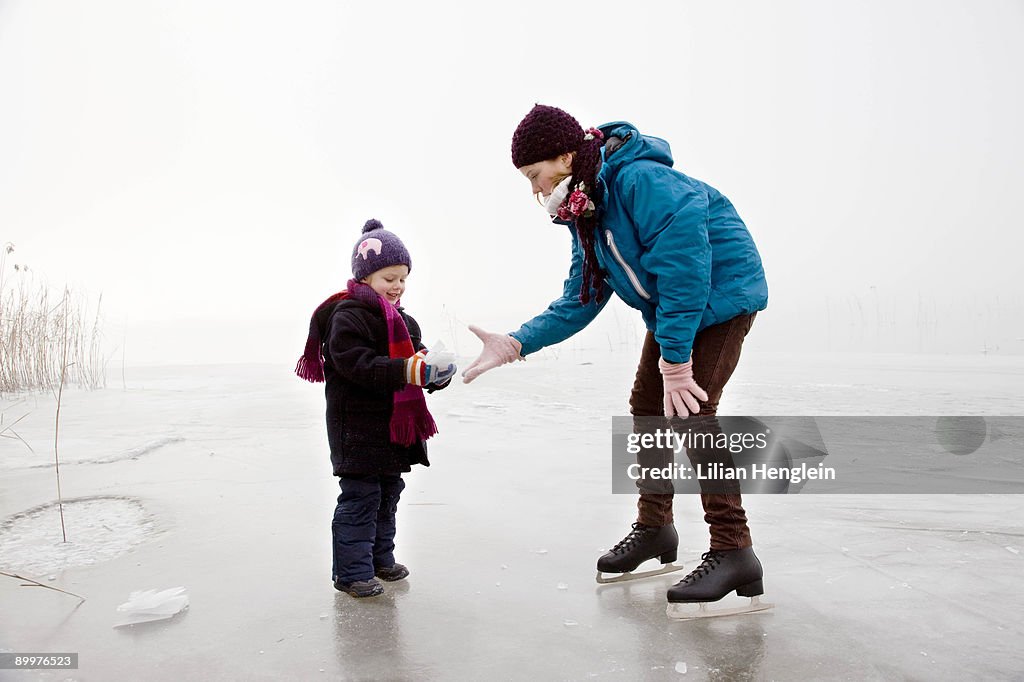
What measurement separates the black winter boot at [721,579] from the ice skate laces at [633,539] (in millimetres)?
287

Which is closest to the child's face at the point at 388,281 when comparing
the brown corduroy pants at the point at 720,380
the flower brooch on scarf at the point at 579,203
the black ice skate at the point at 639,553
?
the flower brooch on scarf at the point at 579,203

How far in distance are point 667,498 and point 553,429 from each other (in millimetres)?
2538

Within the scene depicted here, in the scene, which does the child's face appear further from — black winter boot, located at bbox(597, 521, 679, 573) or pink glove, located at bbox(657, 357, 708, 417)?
black winter boot, located at bbox(597, 521, 679, 573)

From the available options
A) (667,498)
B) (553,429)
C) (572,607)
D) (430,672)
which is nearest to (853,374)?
(553,429)

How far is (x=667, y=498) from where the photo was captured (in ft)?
8.13

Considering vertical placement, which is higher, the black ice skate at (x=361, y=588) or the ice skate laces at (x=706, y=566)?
the ice skate laces at (x=706, y=566)

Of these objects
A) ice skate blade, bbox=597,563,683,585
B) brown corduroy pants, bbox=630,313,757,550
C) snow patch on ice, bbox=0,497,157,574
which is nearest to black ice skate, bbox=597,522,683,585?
ice skate blade, bbox=597,563,683,585

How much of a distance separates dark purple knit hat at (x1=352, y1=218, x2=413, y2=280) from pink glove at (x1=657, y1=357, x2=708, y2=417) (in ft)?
3.16

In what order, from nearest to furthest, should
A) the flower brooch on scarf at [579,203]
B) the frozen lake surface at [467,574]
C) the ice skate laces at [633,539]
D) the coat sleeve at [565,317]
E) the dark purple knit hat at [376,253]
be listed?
the frozen lake surface at [467,574], the flower brooch on scarf at [579,203], the ice skate laces at [633,539], the dark purple knit hat at [376,253], the coat sleeve at [565,317]

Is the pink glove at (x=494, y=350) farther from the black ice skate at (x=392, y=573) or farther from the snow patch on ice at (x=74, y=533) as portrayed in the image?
the snow patch on ice at (x=74, y=533)

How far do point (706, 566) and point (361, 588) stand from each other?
3.31 ft

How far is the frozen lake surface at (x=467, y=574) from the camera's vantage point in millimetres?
1762

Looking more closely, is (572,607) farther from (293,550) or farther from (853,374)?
(853,374)

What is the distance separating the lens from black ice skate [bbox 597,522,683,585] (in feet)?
7.61
